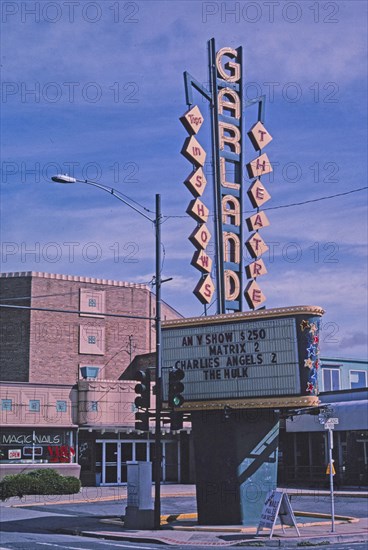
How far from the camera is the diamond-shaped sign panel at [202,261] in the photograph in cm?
2844

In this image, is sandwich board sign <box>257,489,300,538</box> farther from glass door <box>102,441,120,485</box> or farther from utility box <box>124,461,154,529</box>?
glass door <box>102,441,120,485</box>

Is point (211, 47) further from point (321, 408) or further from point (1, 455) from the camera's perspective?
point (1, 455)

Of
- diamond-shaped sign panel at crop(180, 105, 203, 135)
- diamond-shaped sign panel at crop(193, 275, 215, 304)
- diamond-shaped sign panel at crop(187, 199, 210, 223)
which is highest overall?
diamond-shaped sign panel at crop(180, 105, 203, 135)

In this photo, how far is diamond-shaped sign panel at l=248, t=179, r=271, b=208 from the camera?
30.8m

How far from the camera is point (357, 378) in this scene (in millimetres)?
56656

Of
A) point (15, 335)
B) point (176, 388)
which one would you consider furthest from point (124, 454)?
point (176, 388)

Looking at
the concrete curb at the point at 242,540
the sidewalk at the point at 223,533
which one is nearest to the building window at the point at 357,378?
the sidewalk at the point at 223,533

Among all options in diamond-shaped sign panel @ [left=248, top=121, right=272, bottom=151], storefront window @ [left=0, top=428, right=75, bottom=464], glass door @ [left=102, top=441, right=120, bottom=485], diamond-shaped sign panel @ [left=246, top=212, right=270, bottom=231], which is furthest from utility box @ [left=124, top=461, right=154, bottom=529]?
glass door @ [left=102, top=441, right=120, bottom=485]

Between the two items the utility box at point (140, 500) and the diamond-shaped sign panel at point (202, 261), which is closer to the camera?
the utility box at point (140, 500)

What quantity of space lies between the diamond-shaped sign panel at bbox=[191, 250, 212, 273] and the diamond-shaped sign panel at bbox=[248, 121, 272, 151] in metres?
5.62

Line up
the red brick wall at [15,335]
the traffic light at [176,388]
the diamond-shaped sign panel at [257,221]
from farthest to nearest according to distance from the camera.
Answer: the red brick wall at [15,335], the diamond-shaped sign panel at [257,221], the traffic light at [176,388]

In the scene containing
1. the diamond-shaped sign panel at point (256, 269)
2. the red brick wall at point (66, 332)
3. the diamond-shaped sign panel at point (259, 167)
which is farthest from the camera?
the red brick wall at point (66, 332)

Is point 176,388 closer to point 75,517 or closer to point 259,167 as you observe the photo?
point 75,517

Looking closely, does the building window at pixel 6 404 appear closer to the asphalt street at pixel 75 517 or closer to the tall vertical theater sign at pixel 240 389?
the asphalt street at pixel 75 517
